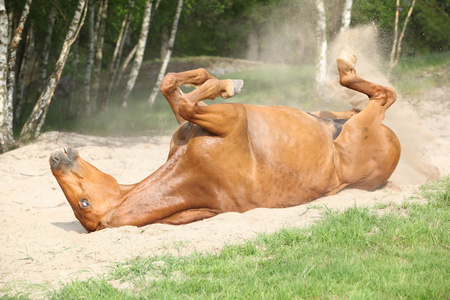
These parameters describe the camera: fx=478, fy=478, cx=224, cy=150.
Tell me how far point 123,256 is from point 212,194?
3.61 feet

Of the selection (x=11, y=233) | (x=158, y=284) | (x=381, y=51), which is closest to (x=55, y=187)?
(x=11, y=233)

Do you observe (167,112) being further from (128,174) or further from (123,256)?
(123,256)

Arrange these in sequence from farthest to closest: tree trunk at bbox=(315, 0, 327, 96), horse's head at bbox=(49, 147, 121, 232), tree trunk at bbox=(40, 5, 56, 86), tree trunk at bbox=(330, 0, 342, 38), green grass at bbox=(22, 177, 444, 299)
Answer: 1. tree trunk at bbox=(40, 5, 56, 86)
2. tree trunk at bbox=(330, 0, 342, 38)
3. tree trunk at bbox=(315, 0, 327, 96)
4. horse's head at bbox=(49, 147, 121, 232)
5. green grass at bbox=(22, 177, 444, 299)

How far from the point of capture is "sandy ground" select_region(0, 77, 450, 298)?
12.5 feet

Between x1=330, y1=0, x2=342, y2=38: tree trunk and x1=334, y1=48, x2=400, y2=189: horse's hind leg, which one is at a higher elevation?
x1=330, y1=0, x2=342, y2=38: tree trunk

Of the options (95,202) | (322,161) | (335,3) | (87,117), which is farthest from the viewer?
(87,117)

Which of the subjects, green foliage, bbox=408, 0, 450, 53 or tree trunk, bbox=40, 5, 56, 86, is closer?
tree trunk, bbox=40, 5, 56, 86

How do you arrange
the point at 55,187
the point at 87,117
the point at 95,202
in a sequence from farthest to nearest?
the point at 87,117, the point at 55,187, the point at 95,202

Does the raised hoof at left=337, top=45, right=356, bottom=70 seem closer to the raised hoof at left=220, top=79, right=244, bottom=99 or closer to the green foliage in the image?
the raised hoof at left=220, top=79, right=244, bottom=99

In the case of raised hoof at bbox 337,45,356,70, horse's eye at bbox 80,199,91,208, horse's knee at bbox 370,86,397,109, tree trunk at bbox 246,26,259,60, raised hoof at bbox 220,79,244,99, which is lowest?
tree trunk at bbox 246,26,259,60

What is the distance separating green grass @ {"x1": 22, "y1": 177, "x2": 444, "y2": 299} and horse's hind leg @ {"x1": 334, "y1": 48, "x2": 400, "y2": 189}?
1028mm

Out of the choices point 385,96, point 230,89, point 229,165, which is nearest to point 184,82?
point 230,89

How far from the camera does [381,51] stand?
26.2ft

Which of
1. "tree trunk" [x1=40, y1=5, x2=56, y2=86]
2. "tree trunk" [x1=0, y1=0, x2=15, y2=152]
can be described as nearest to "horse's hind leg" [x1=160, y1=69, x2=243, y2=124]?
"tree trunk" [x1=0, y1=0, x2=15, y2=152]
